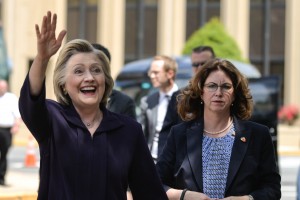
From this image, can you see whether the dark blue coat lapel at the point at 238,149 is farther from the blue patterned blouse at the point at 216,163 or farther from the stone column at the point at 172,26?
the stone column at the point at 172,26

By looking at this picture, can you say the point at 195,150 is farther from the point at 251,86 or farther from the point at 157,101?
the point at 251,86

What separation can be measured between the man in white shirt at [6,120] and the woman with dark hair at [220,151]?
10410mm

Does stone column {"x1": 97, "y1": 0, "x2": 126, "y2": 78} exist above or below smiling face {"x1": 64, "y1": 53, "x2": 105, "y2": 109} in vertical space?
above

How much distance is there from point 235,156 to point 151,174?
85 cm

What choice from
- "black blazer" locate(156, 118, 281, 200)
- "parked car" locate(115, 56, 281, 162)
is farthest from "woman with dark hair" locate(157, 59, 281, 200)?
"parked car" locate(115, 56, 281, 162)

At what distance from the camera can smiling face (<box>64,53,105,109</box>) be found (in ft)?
13.3

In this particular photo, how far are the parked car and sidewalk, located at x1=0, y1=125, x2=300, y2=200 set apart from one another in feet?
8.82

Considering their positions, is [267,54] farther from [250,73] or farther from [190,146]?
[190,146]

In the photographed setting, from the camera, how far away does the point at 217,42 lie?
34.0 metres

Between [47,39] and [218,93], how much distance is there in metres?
1.55

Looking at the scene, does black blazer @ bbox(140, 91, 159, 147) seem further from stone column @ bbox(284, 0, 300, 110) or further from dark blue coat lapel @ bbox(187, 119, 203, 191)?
stone column @ bbox(284, 0, 300, 110)

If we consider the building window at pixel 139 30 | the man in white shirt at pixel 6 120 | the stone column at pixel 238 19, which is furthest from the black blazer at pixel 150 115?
the building window at pixel 139 30

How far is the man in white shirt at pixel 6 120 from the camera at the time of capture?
604 inches

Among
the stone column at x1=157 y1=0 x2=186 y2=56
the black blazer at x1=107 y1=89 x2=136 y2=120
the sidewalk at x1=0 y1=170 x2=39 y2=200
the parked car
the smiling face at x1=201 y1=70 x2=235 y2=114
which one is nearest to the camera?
the smiling face at x1=201 y1=70 x2=235 y2=114
